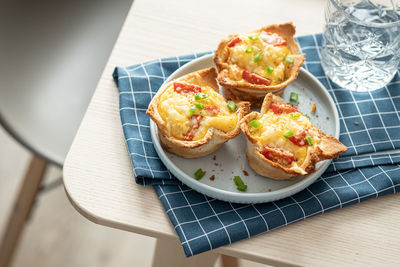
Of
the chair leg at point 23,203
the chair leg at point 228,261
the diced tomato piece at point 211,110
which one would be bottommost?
the chair leg at point 23,203

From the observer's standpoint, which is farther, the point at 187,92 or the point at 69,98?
the point at 69,98

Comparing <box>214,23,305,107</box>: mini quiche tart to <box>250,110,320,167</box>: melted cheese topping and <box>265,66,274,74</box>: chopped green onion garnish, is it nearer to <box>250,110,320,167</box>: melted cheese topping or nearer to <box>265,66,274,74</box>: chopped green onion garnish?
<box>265,66,274,74</box>: chopped green onion garnish

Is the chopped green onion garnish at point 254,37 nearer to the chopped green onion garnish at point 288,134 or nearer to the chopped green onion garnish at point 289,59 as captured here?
the chopped green onion garnish at point 289,59

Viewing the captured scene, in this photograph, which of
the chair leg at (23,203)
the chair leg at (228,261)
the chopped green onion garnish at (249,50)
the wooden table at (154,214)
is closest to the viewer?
the wooden table at (154,214)

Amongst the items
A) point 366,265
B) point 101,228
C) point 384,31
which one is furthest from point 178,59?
point 101,228

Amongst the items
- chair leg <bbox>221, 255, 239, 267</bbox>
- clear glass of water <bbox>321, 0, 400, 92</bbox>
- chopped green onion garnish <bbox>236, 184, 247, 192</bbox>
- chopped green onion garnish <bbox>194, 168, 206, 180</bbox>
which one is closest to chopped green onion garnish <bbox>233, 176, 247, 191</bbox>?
chopped green onion garnish <bbox>236, 184, 247, 192</bbox>

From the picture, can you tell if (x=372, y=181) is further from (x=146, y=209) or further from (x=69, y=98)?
(x=69, y=98)

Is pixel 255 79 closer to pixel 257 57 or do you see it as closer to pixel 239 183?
pixel 257 57

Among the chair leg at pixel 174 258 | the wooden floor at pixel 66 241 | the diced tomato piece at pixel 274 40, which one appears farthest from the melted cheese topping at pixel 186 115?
the wooden floor at pixel 66 241
